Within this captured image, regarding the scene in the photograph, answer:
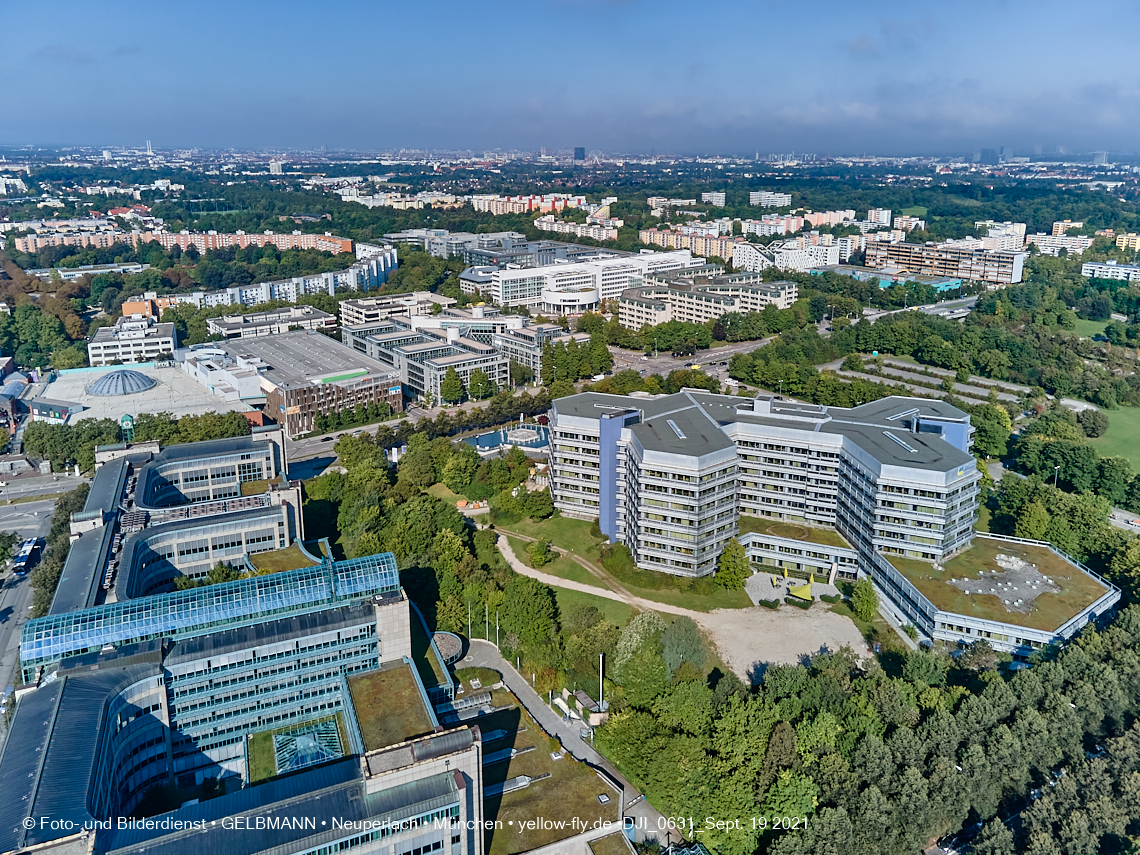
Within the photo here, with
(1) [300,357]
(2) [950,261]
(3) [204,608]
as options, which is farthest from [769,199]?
(3) [204,608]

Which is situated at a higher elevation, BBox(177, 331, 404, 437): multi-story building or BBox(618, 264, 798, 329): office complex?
BBox(618, 264, 798, 329): office complex

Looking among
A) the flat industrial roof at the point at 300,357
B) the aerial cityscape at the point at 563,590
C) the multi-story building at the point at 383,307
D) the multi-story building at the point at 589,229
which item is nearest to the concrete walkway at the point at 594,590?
the aerial cityscape at the point at 563,590

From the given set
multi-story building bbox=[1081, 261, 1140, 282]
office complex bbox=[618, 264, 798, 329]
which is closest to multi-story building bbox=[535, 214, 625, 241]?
office complex bbox=[618, 264, 798, 329]

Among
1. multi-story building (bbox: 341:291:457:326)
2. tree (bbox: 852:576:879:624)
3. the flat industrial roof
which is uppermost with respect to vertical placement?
multi-story building (bbox: 341:291:457:326)

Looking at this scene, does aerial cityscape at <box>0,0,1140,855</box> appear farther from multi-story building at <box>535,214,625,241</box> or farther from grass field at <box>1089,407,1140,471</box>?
multi-story building at <box>535,214,625,241</box>

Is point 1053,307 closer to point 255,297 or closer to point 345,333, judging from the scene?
point 345,333

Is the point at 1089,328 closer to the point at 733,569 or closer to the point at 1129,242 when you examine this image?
the point at 1129,242
